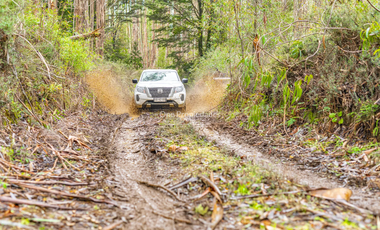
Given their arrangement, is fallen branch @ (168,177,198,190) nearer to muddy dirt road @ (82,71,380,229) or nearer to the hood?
muddy dirt road @ (82,71,380,229)

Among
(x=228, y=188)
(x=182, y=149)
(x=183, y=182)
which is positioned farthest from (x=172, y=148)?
(x=228, y=188)

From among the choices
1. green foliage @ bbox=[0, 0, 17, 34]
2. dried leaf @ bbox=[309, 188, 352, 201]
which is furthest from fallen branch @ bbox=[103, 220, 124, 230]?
green foliage @ bbox=[0, 0, 17, 34]

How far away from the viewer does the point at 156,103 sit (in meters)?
11.4

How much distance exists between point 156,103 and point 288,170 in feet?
24.2

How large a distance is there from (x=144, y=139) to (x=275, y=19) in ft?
25.7

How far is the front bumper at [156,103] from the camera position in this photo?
11.4 m

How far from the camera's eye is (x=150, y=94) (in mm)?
11375

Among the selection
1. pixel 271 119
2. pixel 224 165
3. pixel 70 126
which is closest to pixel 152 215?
pixel 224 165

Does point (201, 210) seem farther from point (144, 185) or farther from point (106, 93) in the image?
point (106, 93)

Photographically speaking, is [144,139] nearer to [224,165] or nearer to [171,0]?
Answer: [224,165]

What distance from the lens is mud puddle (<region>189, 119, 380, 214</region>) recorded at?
3.41 meters

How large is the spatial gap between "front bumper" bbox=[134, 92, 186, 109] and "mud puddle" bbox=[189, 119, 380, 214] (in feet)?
10.9

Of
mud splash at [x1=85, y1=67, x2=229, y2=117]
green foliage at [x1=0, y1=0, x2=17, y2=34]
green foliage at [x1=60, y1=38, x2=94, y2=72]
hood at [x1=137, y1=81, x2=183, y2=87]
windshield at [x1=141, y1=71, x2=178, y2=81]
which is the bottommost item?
mud splash at [x1=85, y1=67, x2=229, y2=117]

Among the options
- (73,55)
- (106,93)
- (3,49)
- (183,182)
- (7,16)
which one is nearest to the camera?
(183,182)
